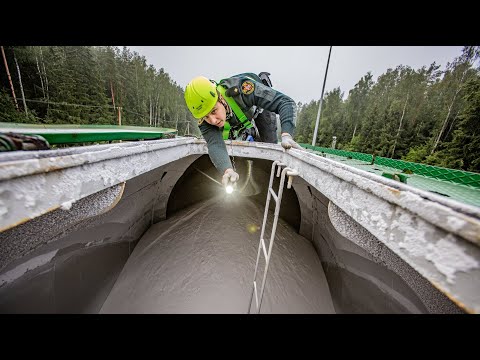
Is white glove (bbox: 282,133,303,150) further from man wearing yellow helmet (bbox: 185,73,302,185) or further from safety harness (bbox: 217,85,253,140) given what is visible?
safety harness (bbox: 217,85,253,140)

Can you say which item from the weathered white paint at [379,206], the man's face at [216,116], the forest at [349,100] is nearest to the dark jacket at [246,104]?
the man's face at [216,116]

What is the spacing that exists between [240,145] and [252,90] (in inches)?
40.8

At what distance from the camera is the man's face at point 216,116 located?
2.70 meters

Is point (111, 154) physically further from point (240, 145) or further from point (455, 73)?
point (455, 73)

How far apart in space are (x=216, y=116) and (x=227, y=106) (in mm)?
427

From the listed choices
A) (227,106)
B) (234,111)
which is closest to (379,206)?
(227,106)

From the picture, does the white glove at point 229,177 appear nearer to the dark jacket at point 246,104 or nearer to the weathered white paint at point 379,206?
the dark jacket at point 246,104

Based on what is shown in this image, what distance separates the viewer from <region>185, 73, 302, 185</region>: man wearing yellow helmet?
2511mm

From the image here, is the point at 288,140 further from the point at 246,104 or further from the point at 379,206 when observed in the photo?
the point at 379,206

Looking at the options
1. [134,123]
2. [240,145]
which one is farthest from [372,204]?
[134,123]

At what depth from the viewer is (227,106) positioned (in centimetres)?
303

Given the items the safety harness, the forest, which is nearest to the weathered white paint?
the safety harness

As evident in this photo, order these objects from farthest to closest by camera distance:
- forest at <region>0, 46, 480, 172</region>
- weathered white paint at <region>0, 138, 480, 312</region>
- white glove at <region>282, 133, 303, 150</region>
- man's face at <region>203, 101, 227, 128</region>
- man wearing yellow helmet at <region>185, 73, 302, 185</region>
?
forest at <region>0, 46, 480, 172</region>, man's face at <region>203, 101, 227, 128</region>, man wearing yellow helmet at <region>185, 73, 302, 185</region>, white glove at <region>282, 133, 303, 150</region>, weathered white paint at <region>0, 138, 480, 312</region>

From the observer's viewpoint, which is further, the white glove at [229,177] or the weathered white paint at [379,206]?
the white glove at [229,177]
